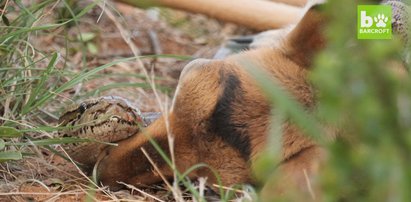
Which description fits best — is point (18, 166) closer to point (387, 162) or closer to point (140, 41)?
point (387, 162)

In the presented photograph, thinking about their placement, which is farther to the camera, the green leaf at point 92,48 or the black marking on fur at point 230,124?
the green leaf at point 92,48

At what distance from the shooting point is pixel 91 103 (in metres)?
2.16

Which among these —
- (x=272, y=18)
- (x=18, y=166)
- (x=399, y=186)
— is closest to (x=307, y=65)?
(x=18, y=166)

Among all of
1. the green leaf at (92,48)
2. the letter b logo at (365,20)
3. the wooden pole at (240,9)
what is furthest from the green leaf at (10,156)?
the green leaf at (92,48)

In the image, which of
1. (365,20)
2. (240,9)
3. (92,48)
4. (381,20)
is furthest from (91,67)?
(365,20)

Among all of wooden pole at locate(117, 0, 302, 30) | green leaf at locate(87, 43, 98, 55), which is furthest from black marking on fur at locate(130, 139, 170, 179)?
green leaf at locate(87, 43, 98, 55)

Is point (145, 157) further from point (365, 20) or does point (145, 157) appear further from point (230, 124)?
point (365, 20)

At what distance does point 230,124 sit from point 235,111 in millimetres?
34

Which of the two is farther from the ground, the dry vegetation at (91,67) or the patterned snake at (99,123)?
the patterned snake at (99,123)

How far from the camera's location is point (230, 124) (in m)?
2.00

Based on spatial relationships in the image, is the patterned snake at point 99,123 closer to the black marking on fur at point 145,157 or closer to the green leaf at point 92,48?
the black marking on fur at point 145,157

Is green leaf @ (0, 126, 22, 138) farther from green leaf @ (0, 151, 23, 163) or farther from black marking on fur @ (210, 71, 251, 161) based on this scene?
black marking on fur @ (210, 71, 251, 161)

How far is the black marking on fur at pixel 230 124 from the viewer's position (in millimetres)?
1993

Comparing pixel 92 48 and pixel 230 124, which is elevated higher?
pixel 230 124
